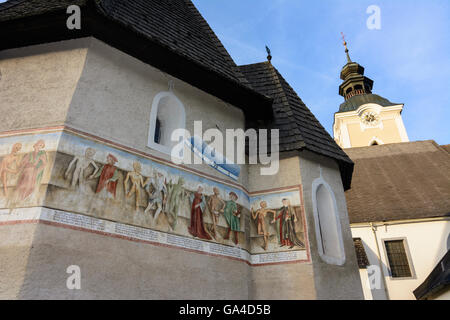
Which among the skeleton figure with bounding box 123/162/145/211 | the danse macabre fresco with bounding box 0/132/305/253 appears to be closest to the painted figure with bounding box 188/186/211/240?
the danse macabre fresco with bounding box 0/132/305/253

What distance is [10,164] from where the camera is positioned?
466cm

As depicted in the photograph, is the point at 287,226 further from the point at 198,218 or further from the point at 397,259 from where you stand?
the point at 397,259

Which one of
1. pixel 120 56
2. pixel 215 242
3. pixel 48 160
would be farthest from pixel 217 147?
pixel 48 160

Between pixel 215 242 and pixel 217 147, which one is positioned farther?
pixel 217 147

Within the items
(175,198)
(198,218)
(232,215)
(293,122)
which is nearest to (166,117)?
(175,198)

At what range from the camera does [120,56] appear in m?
5.82

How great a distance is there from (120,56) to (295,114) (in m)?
3.85

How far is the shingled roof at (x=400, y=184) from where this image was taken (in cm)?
1592

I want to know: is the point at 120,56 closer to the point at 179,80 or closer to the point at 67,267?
the point at 179,80

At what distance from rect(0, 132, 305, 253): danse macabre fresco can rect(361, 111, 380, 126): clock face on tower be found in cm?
2696

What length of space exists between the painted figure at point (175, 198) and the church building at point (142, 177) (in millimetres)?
21

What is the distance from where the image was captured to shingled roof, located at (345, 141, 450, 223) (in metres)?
15.9

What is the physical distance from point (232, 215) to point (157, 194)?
1428 mm

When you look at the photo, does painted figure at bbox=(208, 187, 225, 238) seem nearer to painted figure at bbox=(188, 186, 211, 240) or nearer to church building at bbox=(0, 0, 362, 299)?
church building at bbox=(0, 0, 362, 299)
